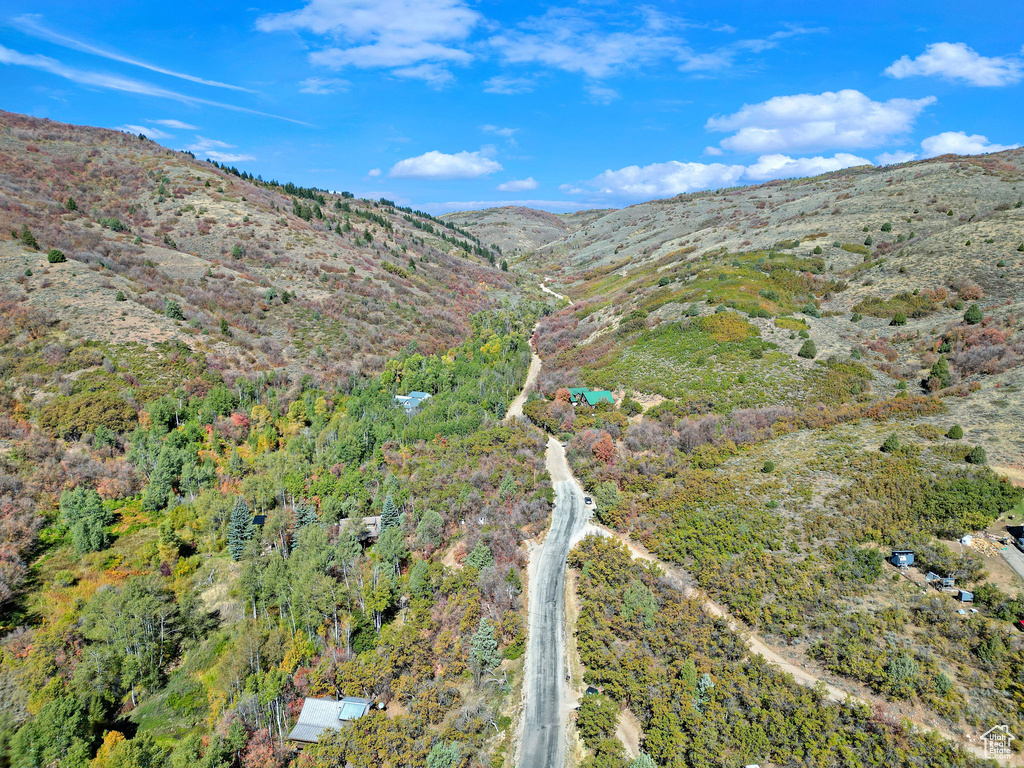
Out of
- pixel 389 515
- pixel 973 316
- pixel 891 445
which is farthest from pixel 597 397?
pixel 973 316

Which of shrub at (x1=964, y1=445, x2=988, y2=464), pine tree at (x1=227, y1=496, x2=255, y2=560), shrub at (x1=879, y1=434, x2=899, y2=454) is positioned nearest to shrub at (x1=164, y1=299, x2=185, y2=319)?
pine tree at (x1=227, y1=496, x2=255, y2=560)

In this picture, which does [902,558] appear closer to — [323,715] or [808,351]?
[808,351]

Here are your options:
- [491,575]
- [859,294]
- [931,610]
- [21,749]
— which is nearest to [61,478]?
[21,749]

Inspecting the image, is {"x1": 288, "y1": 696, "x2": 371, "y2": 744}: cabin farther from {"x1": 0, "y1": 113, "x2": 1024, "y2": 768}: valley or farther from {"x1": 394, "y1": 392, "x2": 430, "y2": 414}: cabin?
{"x1": 394, "y1": 392, "x2": 430, "y2": 414}: cabin

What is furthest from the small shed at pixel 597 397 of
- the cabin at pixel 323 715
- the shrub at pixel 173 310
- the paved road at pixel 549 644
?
the shrub at pixel 173 310

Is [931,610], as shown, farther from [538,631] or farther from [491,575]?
[491,575]
